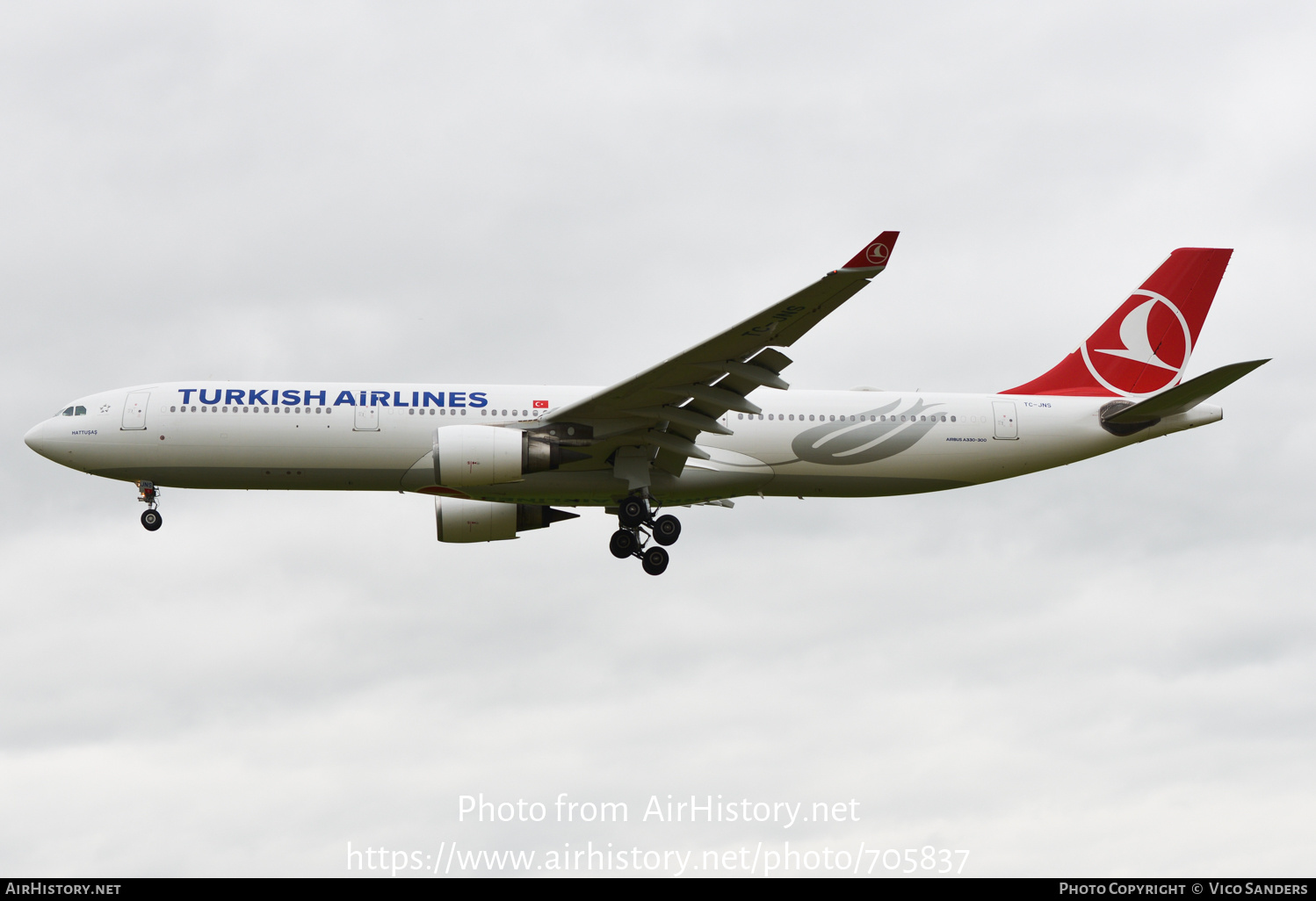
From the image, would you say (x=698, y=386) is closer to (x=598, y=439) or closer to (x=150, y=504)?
(x=598, y=439)

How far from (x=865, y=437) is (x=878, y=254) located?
→ 9029mm

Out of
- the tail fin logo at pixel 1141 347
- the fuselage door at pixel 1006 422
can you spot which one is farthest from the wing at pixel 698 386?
the tail fin logo at pixel 1141 347

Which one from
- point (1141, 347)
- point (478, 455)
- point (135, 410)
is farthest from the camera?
point (1141, 347)

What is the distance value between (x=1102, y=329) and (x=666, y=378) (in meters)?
13.1

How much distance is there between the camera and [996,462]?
105 ft

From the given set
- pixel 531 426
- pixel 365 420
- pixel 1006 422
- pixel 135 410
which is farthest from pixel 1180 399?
pixel 135 410

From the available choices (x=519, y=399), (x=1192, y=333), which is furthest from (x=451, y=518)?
(x=1192, y=333)

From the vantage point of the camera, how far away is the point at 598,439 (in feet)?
95.7

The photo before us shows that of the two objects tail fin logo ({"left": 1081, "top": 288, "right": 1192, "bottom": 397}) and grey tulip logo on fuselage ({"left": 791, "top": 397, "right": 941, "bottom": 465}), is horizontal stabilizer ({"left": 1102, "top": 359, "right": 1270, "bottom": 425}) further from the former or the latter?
grey tulip logo on fuselage ({"left": 791, "top": 397, "right": 941, "bottom": 465})

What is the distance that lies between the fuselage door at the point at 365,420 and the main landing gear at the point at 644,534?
570 cm

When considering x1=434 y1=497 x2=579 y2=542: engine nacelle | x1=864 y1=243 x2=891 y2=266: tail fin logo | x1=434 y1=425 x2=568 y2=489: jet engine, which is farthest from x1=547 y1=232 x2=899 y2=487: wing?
x1=434 y1=497 x2=579 y2=542: engine nacelle

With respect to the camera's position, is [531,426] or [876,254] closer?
[876,254]

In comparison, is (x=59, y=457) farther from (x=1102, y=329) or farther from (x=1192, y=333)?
(x=1192, y=333)

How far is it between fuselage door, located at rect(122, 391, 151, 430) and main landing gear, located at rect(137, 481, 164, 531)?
1.32m
